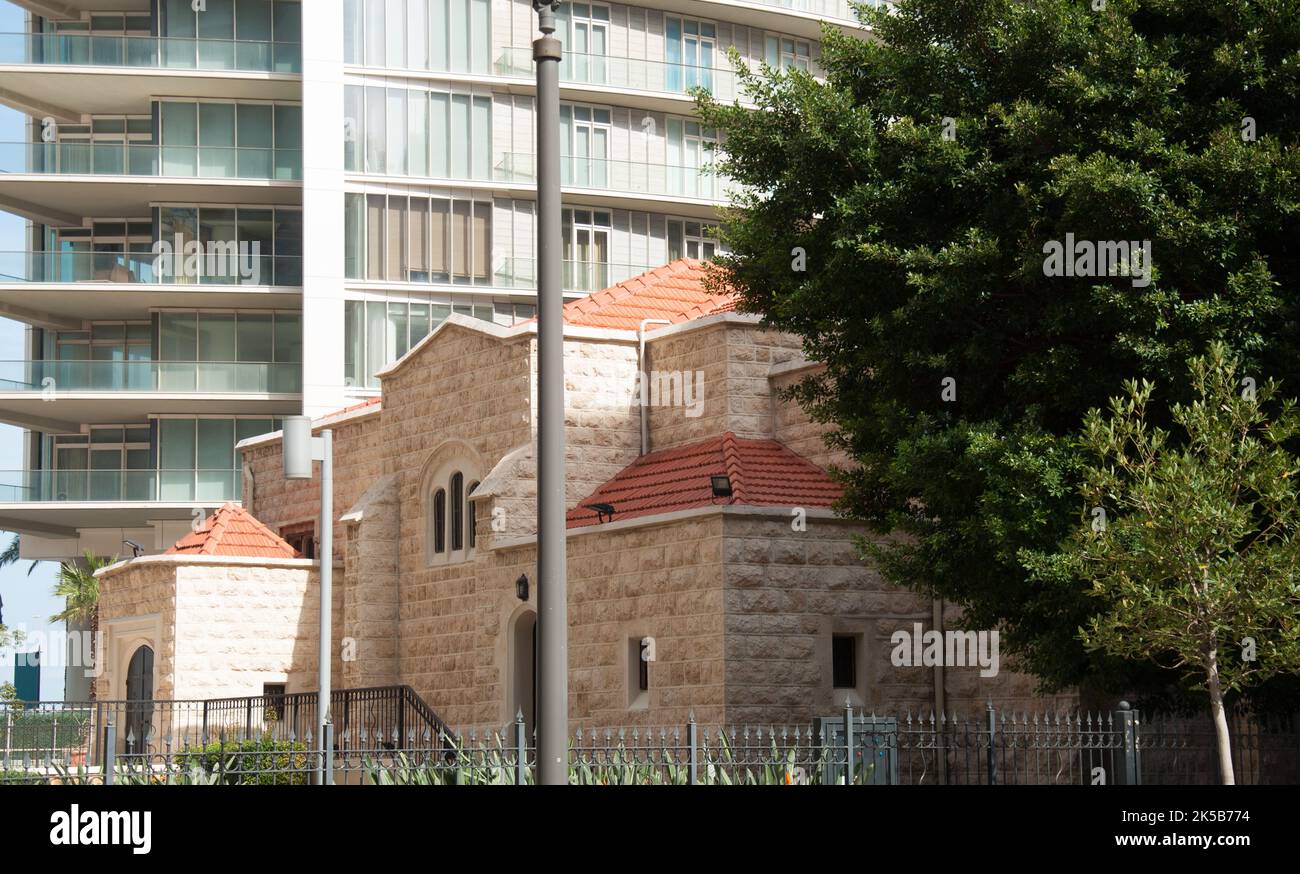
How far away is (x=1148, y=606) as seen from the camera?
52.4 feet

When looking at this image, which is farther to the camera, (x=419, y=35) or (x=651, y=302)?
(x=419, y=35)

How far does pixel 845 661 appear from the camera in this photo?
23.7m

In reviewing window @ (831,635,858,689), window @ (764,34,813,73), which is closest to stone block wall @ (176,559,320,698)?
window @ (831,635,858,689)

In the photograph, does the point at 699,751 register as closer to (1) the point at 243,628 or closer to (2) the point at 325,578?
(2) the point at 325,578

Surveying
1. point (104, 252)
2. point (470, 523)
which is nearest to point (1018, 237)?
point (470, 523)

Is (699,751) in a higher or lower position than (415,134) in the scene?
lower

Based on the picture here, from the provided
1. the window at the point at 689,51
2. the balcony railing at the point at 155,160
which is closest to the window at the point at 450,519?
the balcony railing at the point at 155,160

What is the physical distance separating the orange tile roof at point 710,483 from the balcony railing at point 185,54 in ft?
84.5

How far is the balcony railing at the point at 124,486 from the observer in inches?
1900

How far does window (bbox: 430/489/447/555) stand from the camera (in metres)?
30.1

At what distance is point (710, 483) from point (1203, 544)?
9630mm

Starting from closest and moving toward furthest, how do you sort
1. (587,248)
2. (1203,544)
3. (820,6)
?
(1203,544)
(587,248)
(820,6)

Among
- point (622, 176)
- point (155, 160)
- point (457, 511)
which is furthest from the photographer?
point (622, 176)

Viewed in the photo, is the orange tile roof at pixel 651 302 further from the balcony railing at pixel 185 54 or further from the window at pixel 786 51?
the window at pixel 786 51
